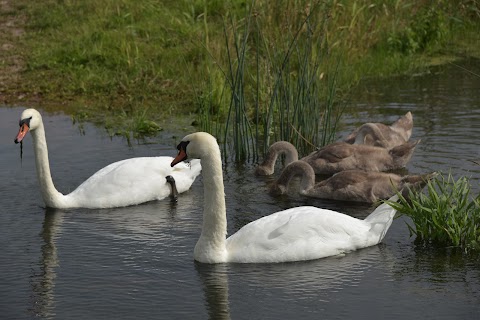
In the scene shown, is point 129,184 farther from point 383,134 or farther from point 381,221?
point 383,134

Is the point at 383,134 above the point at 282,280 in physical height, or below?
above

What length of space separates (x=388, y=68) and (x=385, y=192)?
21.0 ft

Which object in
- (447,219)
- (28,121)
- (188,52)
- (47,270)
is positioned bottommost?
(47,270)

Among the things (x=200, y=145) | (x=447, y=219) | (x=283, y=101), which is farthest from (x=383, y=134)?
(x=200, y=145)

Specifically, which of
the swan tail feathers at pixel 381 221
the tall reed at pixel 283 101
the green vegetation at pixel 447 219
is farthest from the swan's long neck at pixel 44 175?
the green vegetation at pixel 447 219

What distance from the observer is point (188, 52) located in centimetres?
1600

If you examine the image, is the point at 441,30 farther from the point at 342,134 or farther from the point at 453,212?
the point at 453,212

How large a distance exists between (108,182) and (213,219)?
2.23m

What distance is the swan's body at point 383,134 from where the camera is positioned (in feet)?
39.1

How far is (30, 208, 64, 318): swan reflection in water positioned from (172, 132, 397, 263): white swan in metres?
1.17

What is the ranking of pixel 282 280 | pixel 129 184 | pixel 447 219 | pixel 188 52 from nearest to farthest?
pixel 282 280 < pixel 447 219 < pixel 129 184 < pixel 188 52

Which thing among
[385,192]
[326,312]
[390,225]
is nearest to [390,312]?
[326,312]

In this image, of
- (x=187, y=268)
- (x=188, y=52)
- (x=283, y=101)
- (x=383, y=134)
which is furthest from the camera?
(x=188, y=52)

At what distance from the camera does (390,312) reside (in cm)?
723
